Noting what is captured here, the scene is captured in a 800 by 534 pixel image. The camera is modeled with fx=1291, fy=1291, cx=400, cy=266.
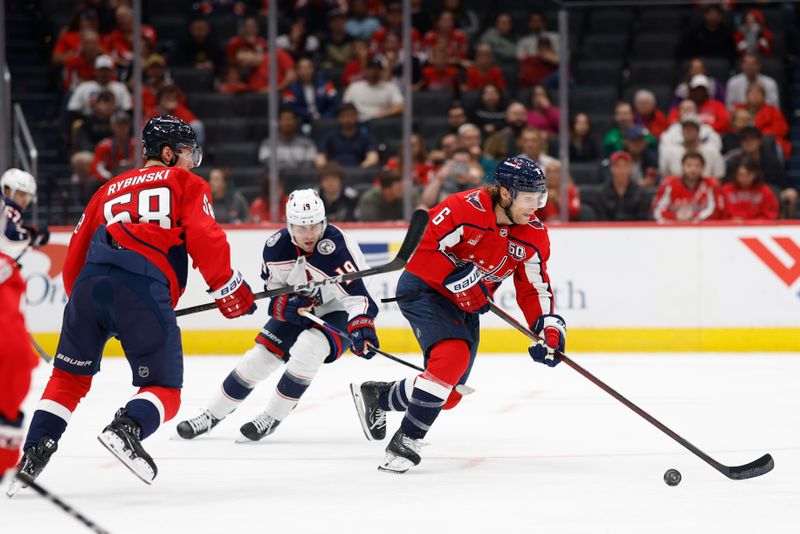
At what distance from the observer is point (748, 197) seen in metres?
8.09

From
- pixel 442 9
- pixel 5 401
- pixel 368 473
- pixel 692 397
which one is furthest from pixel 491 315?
pixel 5 401

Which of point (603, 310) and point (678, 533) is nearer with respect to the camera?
point (678, 533)

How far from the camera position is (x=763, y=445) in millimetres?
4633

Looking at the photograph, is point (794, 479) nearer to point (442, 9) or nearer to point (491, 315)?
point (491, 315)

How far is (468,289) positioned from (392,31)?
5.51m

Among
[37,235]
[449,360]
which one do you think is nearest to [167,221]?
[449,360]

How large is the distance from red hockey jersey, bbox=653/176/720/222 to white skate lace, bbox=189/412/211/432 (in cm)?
400

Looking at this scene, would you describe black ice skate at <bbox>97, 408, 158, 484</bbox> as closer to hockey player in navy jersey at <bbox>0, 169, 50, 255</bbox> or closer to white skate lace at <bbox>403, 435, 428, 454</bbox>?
white skate lace at <bbox>403, 435, 428, 454</bbox>

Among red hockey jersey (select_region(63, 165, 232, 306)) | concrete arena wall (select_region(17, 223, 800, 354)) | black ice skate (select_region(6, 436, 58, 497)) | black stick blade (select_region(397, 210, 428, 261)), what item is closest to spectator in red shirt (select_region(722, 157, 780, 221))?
concrete arena wall (select_region(17, 223, 800, 354))

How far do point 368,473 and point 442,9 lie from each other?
614cm

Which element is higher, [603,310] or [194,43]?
[194,43]

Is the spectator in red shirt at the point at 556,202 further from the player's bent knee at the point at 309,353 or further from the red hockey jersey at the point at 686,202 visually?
the player's bent knee at the point at 309,353

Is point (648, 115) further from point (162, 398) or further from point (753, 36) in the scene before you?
point (162, 398)

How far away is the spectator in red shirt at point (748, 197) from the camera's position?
8.02m
